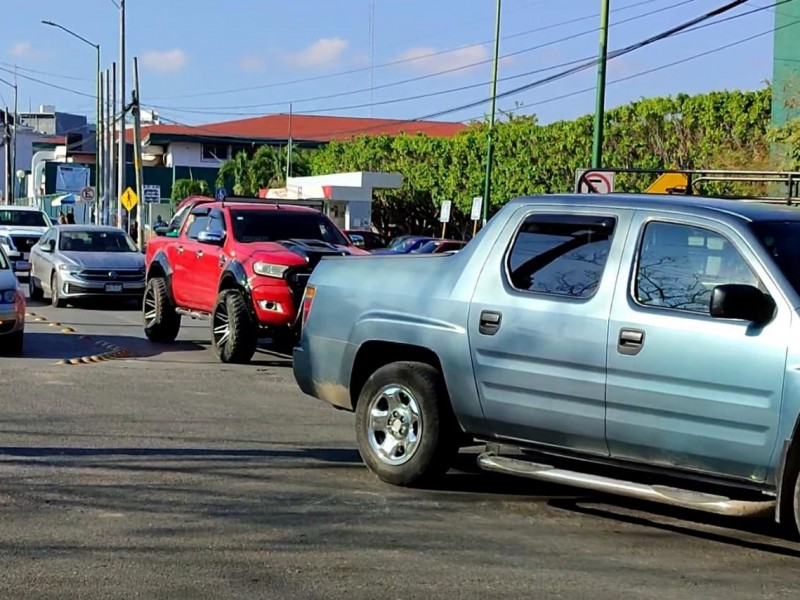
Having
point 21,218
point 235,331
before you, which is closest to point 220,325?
point 235,331

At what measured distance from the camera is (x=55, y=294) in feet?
77.1

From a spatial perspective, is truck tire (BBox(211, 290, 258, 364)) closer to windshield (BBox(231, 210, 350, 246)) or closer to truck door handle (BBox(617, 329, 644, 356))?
windshield (BBox(231, 210, 350, 246))

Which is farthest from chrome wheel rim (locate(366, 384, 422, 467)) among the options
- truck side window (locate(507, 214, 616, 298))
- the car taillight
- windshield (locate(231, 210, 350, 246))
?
windshield (locate(231, 210, 350, 246))

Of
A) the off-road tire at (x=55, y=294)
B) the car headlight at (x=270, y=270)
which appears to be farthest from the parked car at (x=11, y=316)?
the off-road tire at (x=55, y=294)

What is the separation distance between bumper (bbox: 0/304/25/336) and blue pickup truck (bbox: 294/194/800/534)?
7.86 metres

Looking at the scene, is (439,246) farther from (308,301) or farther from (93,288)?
(308,301)

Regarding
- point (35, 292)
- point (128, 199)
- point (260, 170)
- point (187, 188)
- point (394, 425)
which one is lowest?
point (35, 292)

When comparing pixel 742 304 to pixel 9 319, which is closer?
pixel 742 304

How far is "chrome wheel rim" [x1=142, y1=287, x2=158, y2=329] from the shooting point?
1720 cm

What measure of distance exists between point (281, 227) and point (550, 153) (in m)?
31.3

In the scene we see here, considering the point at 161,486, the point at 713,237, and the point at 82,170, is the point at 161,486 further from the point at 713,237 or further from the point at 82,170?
the point at 82,170

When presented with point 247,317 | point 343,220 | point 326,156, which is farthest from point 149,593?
point 326,156

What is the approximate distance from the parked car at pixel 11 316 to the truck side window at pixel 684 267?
10304 mm

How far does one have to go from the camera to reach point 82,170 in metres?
74.8
